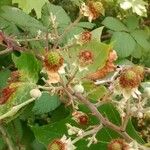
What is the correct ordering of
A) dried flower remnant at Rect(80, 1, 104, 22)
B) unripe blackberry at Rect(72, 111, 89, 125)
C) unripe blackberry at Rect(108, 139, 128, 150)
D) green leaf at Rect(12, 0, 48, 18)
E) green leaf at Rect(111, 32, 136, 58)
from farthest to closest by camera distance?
green leaf at Rect(111, 32, 136, 58), green leaf at Rect(12, 0, 48, 18), dried flower remnant at Rect(80, 1, 104, 22), unripe blackberry at Rect(72, 111, 89, 125), unripe blackberry at Rect(108, 139, 128, 150)

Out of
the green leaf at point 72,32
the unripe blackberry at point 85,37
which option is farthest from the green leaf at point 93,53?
the green leaf at point 72,32

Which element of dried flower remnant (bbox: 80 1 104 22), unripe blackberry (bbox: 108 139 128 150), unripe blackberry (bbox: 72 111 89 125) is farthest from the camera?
dried flower remnant (bbox: 80 1 104 22)

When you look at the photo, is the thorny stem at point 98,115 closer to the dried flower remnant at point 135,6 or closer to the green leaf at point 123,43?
the green leaf at point 123,43

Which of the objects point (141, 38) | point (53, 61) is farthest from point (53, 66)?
point (141, 38)

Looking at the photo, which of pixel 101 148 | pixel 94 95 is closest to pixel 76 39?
pixel 94 95

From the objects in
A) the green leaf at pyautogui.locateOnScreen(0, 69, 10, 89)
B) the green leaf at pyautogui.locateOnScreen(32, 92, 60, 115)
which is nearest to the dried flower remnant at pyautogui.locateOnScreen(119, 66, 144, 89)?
the green leaf at pyautogui.locateOnScreen(32, 92, 60, 115)

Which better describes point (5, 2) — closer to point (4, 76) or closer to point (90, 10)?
point (4, 76)

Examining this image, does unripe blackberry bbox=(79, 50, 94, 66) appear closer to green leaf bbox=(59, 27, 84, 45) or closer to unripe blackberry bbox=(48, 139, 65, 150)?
unripe blackberry bbox=(48, 139, 65, 150)
